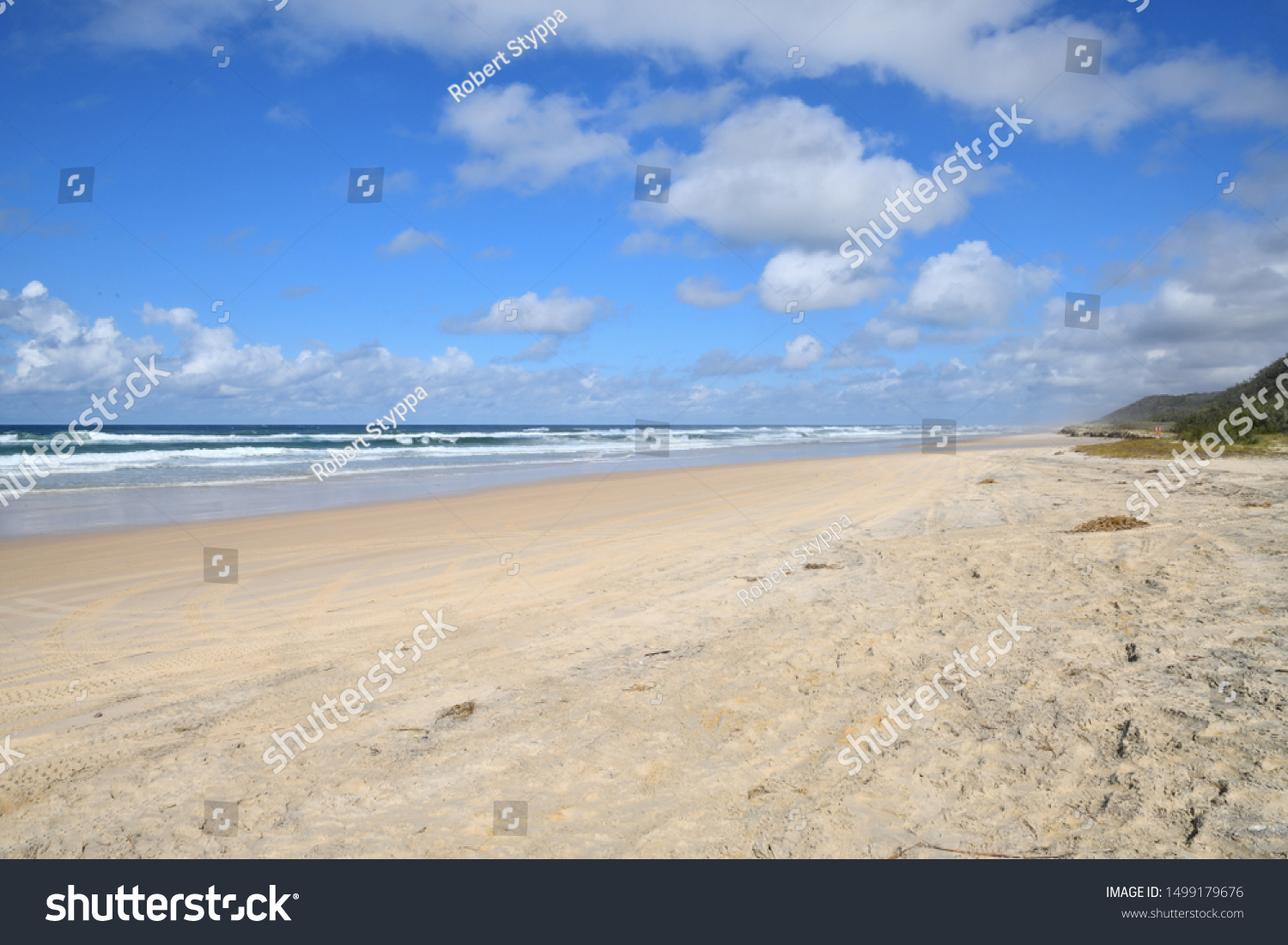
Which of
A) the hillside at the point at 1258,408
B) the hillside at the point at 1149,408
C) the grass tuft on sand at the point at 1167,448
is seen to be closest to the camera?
the grass tuft on sand at the point at 1167,448

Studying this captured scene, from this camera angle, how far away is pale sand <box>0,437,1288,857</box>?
3.37 m

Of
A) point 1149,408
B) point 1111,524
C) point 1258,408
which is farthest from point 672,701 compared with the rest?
point 1149,408

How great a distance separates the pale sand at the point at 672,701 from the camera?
337 centimetres

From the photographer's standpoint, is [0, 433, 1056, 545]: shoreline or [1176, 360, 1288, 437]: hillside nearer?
[0, 433, 1056, 545]: shoreline

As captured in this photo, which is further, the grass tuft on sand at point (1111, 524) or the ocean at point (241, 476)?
the ocean at point (241, 476)

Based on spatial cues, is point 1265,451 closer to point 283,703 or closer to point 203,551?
point 283,703

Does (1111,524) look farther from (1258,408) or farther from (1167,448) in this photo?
(1258,408)

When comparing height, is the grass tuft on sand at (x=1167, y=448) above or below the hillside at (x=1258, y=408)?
below

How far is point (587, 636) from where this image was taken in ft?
20.7

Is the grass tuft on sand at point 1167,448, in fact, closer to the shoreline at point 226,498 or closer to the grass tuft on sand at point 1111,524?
the grass tuft on sand at point 1111,524

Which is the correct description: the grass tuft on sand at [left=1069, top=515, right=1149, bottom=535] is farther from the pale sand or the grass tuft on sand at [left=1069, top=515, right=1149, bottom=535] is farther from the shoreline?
the shoreline

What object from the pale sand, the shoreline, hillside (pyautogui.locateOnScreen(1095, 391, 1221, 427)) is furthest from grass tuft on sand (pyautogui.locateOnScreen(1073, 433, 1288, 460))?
hillside (pyautogui.locateOnScreen(1095, 391, 1221, 427))

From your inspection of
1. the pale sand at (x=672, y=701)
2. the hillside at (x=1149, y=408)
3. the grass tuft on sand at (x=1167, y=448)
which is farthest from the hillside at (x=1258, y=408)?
the hillside at (x=1149, y=408)
